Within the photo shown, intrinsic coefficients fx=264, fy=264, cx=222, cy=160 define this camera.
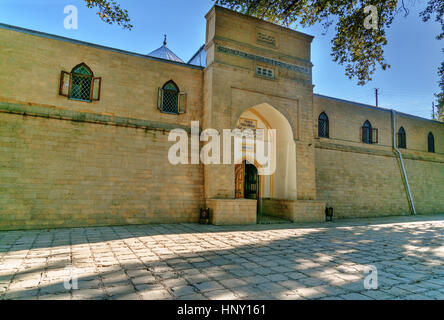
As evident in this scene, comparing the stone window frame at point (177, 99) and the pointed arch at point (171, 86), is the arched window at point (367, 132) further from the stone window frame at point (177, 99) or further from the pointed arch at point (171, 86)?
the pointed arch at point (171, 86)

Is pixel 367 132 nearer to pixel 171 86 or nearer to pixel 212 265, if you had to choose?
pixel 171 86

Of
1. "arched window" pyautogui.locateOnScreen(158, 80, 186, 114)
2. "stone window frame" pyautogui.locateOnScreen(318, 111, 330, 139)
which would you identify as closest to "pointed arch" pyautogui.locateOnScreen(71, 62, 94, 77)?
"arched window" pyautogui.locateOnScreen(158, 80, 186, 114)

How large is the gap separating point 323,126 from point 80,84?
10979mm

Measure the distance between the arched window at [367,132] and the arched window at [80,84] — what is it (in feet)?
44.1

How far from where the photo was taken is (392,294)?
3299 millimetres

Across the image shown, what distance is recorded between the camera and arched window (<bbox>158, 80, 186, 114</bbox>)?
10.0m

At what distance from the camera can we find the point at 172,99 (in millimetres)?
10172

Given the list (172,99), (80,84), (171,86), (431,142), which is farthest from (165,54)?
(431,142)

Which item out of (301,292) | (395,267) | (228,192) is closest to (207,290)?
(301,292)

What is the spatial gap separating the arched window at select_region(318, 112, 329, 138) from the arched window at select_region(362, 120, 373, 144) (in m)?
2.73

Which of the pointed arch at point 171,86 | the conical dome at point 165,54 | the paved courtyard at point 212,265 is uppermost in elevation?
the conical dome at point 165,54

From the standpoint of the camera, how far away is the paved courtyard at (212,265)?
10.7 feet

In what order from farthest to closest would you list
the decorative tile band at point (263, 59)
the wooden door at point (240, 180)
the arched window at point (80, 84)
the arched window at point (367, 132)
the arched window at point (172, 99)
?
the arched window at point (367, 132), the wooden door at point (240, 180), the decorative tile band at point (263, 59), the arched window at point (172, 99), the arched window at point (80, 84)

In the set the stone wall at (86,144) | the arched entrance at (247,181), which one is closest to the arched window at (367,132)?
the arched entrance at (247,181)
